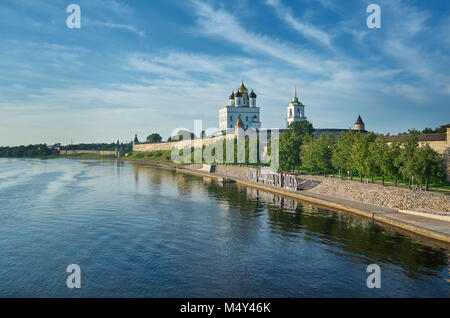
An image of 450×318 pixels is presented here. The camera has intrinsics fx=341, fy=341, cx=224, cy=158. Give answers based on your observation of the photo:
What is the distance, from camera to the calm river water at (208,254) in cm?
1575

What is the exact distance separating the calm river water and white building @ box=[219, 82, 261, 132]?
305ft

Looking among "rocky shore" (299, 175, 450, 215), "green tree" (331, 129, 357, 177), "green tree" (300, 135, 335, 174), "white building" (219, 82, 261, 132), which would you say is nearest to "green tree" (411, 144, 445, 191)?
"rocky shore" (299, 175, 450, 215)

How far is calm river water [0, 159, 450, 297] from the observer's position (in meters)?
15.8

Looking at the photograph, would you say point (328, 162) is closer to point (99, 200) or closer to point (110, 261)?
point (99, 200)

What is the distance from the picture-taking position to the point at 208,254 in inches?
800

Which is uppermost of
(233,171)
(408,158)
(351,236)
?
(408,158)

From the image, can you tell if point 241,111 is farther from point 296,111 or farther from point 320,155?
point 320,155

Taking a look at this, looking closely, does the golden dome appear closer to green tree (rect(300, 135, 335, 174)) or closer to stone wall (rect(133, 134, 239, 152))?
stone wall (rect(133, 134, 239, 152))

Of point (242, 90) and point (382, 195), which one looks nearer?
point (382, 195)

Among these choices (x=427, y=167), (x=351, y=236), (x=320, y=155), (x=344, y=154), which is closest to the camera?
(x=351, y=236)

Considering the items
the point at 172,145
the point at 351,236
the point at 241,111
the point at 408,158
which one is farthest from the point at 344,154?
the point at 172,145

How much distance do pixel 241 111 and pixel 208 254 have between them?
358 feet

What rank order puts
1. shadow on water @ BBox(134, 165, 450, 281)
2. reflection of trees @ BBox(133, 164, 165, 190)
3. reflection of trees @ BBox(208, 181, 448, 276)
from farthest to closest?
reflection of trees @ BBox(133, 164, 165, 190)
reflection of trees @ BBox(208, 181, 448, 276)
shadow on water @ BBox(134, 165, 450, 281)

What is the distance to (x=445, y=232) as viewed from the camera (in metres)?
21.9
